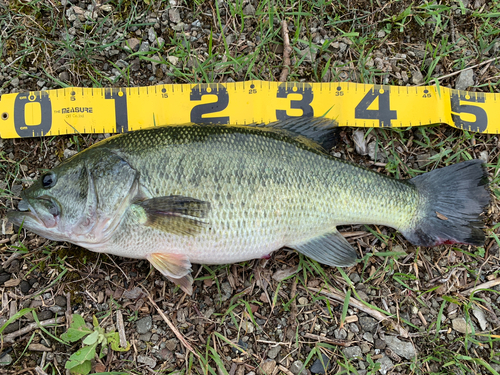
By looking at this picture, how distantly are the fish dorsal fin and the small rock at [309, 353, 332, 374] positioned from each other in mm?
2027

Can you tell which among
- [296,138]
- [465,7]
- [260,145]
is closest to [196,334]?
[260,145]

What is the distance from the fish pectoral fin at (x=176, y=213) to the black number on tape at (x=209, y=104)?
3.73 ft

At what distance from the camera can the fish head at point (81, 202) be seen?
260cm

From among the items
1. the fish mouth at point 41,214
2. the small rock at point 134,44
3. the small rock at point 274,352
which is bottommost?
the small rock at point 274,352

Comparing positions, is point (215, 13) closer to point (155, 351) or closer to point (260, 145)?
point (260, 145)

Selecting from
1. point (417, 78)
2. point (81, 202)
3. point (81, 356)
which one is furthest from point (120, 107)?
point (417, 78)

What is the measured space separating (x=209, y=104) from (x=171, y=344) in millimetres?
2413

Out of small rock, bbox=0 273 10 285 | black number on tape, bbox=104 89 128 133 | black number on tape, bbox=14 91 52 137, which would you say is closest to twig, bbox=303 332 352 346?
black number on tape, bbox=104 89 128 133

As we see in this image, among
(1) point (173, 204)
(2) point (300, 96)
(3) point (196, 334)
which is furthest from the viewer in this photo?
(2) point (300, 96)

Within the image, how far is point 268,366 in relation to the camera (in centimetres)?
298

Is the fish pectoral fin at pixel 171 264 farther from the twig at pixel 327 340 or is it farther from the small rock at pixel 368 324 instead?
the small rock at pixel 368 324

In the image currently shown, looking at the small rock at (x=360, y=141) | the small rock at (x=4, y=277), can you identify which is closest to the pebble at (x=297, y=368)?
the small rock at (x=360, y=141)

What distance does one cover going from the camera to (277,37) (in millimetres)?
3576

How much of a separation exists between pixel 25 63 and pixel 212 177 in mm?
2579
